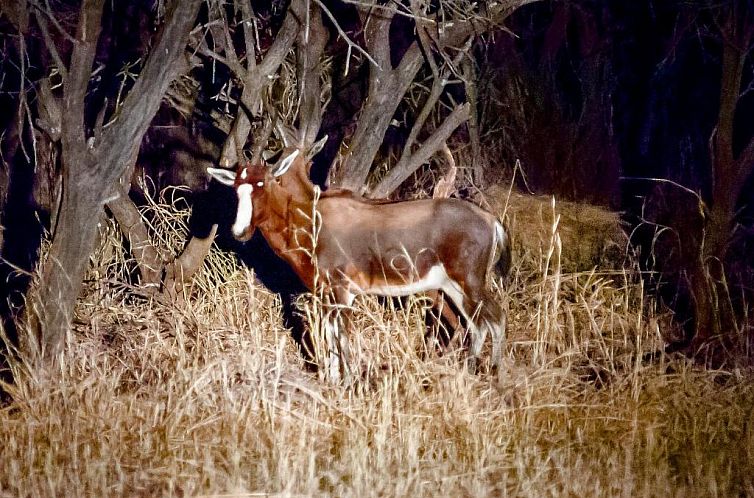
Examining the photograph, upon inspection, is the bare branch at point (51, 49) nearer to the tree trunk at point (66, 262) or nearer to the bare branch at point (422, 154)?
the tree trunk at point (66, 262)

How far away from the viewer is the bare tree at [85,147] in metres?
6.76

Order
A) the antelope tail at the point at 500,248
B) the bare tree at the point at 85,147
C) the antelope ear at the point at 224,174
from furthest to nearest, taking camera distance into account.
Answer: the antelope ear at the point at 224,174
the antelope tail at the point at 500,248
the bare tree at the point at 85,147

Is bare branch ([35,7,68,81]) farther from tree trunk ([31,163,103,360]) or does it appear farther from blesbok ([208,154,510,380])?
blesbok ([208,154,510,380])

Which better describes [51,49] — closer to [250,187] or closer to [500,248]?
[250,187]

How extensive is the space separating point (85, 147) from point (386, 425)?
275 cm

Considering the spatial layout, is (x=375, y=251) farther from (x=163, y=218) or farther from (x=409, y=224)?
(x=163, y=218)

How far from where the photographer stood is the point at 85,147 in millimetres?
6789

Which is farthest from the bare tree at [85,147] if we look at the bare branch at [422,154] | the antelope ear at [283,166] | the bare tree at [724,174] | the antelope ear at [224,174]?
the bare tree at [724,174]

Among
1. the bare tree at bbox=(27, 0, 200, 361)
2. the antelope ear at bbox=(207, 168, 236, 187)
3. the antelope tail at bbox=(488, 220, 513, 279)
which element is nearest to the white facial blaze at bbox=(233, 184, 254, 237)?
the antelope ear at bbox=(207, 168, 236, 187)

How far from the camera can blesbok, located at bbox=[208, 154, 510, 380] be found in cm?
755

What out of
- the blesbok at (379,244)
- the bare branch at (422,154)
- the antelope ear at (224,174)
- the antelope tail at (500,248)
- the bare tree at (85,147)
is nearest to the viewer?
the bare tree at (85,147)

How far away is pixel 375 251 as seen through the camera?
769cm

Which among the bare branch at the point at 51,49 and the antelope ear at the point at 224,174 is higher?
the bare branch at the point at 51,49

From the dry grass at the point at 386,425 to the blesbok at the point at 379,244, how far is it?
0.36 meters
